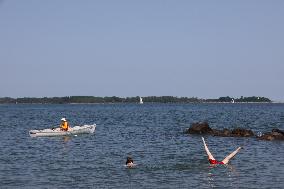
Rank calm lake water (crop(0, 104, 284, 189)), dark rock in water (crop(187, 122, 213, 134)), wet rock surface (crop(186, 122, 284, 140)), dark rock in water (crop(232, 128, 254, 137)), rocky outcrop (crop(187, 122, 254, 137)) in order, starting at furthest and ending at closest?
dark rock in water (crop(187, 122, 213, 134))
rocky outcrop (crop(187, 122, 254, 137))
dark rock in water (crop(232, 128, 254, 137))
wet rock surface (crop(186, 122, 284, 140))
calm lake water (crop(0, 104, 284, 189))

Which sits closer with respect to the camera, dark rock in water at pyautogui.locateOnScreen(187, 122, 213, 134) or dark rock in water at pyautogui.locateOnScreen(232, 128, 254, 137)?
dark rock in water at pyautogui.locateOnScreen(232, 128, 254, 137)

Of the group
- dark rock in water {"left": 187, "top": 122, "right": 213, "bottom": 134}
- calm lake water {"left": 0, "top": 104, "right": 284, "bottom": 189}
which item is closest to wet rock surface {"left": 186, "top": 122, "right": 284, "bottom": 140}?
dark rock in water {"left": 187, "top": 122, "right": 213, "bottom": 134}

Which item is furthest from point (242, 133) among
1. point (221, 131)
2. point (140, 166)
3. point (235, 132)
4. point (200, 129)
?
point (140, 166)

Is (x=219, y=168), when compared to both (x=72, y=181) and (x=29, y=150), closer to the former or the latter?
(x=72, y=181)

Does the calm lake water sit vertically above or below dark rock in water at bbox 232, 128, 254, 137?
below

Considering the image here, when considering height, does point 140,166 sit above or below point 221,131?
below

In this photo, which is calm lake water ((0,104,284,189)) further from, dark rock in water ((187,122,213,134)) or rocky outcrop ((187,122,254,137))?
dark rock in water ((187,122,213,134))

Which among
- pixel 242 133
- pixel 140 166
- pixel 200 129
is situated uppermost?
pixel 200 129

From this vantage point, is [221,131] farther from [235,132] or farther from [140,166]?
[140,166]

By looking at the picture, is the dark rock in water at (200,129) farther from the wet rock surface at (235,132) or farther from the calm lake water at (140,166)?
the calm lake water at (140,166)

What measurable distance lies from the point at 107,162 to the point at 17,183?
31.9 feet

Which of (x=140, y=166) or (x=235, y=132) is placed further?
(x=235, y=132)

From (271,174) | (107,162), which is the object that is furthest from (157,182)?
(107,162)

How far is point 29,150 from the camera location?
43906mm
